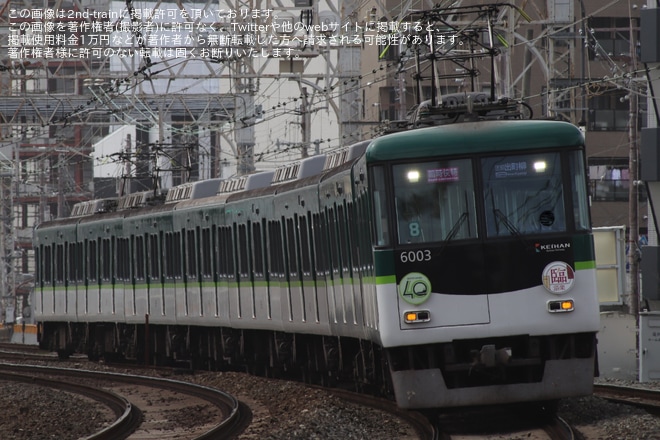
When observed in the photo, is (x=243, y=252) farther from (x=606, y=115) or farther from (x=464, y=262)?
(x=606, y=115)

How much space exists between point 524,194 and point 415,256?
109cm

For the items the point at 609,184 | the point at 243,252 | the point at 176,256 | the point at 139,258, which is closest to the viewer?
the point at 243,252

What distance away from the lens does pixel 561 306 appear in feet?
41.2

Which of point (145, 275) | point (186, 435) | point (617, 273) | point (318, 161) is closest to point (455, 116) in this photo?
point (186, 435)

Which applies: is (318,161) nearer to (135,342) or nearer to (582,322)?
(582,322)

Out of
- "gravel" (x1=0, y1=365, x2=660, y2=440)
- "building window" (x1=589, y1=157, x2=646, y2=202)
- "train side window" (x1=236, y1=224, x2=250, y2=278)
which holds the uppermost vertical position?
"building window" (x1=589, y1=157, x2=646, y2=202)

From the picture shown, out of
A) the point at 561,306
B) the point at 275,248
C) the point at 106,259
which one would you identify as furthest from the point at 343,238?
the point at 106,259

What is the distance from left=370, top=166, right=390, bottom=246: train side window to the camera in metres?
12.8

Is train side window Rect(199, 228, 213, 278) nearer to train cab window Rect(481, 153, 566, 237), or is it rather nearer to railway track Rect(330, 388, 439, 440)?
railway track Rect(330, 388, 439, 440)

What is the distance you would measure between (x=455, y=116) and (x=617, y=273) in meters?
11.0

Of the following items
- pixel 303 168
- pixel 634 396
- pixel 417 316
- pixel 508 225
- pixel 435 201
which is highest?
pixel 303 168

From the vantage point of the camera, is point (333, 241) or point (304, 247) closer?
point (333, 241)

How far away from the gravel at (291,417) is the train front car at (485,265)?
0.67 meters

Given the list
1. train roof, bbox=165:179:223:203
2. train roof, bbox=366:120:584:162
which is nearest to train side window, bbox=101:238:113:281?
train roof, bbox=165:179:223:203
